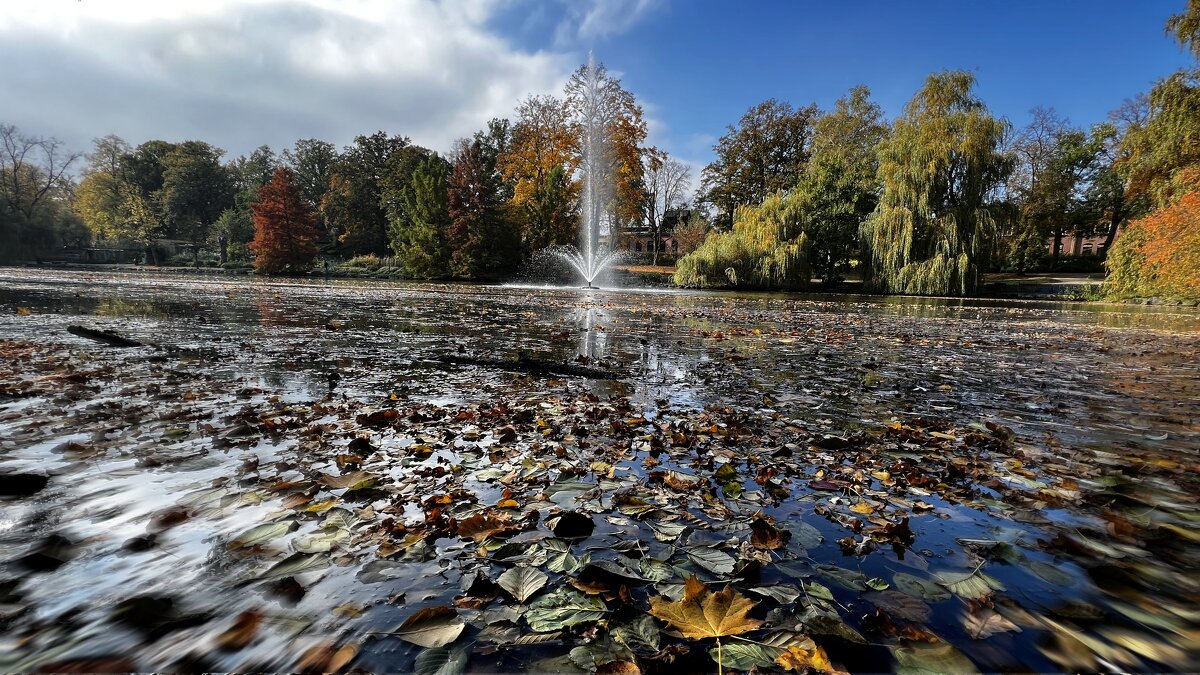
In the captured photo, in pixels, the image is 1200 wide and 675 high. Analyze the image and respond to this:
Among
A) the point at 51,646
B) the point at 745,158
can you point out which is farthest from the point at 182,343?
the point at 745,158

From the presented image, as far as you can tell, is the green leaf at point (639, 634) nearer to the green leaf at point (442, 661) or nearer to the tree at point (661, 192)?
the green leaf at point (442, 661)

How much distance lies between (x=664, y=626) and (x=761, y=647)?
26 cm

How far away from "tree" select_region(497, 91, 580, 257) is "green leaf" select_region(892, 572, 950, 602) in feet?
124

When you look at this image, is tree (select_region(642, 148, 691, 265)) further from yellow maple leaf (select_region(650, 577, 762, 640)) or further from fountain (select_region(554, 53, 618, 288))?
yellow maple leaf (select_region(650, 577, 762, 640))

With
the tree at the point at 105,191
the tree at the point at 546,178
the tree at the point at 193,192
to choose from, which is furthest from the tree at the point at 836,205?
the tree at the point at 105,191

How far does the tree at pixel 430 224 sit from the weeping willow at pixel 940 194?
2813 cm

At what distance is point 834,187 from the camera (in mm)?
34562

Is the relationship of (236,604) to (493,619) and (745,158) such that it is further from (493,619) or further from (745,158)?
(745,158)

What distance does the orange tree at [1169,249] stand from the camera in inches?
693

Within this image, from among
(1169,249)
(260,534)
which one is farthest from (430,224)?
(260,534)

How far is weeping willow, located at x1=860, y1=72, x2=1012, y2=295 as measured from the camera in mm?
24438

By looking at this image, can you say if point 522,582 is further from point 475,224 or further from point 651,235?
point 651,235

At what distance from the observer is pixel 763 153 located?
1820 inches

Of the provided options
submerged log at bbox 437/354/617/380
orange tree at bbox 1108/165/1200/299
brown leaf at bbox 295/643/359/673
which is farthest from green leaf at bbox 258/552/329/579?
orange tree at bbox 1108/165/1200/299
